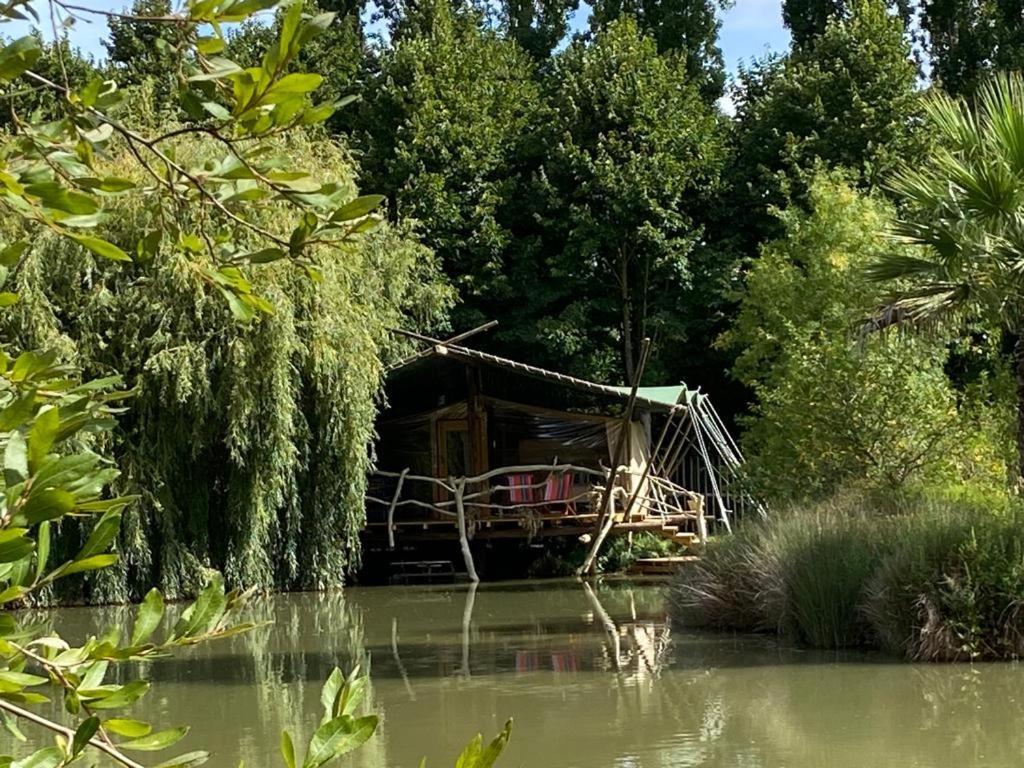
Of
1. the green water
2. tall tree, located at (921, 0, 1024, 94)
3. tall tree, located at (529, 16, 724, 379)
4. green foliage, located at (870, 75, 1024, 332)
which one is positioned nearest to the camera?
the green water

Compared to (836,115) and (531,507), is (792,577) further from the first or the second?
(836,115)

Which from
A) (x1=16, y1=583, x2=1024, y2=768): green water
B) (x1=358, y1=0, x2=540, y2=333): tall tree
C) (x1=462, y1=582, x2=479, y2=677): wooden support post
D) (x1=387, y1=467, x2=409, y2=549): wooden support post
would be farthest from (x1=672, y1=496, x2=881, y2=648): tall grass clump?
(x1=358, y1=0, x2=540, y2=333): tall tree

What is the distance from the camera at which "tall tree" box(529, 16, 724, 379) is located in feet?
85.2

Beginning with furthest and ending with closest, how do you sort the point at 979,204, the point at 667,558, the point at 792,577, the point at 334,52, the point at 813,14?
the point at 813,14 < the point at 334,52 < the point at 667,558 < the point at 792,577 < the point at 979,204

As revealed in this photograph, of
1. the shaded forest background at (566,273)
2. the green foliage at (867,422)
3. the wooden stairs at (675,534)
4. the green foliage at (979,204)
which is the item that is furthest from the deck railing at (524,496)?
the green foliage at (979,204)

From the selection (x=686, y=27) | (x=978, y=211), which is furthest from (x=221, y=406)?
(x=686, y=27)

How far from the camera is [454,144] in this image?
26.9 metres

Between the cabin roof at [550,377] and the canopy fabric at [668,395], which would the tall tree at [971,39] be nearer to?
the canopy fabric at [668,395]

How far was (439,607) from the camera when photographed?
1716cm

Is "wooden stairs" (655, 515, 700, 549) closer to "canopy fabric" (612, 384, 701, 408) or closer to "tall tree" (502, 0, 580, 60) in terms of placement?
"canopy fabric" (612, 384, 701, 408)

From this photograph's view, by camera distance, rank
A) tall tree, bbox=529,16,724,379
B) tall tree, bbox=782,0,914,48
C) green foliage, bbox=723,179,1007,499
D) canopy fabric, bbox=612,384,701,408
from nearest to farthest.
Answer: green foliage, bbox=723,179,1007,499 → canopy fabric, bbox=612,384,701,408 → tall tree, bbox=529,16,724,379 → tall tree, bbox=782,0,914,48

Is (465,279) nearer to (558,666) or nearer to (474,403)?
(474,403)

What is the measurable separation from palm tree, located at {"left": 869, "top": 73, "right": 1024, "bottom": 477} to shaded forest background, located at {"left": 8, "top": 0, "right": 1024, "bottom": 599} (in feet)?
2.66

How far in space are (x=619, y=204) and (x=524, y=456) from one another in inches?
209
